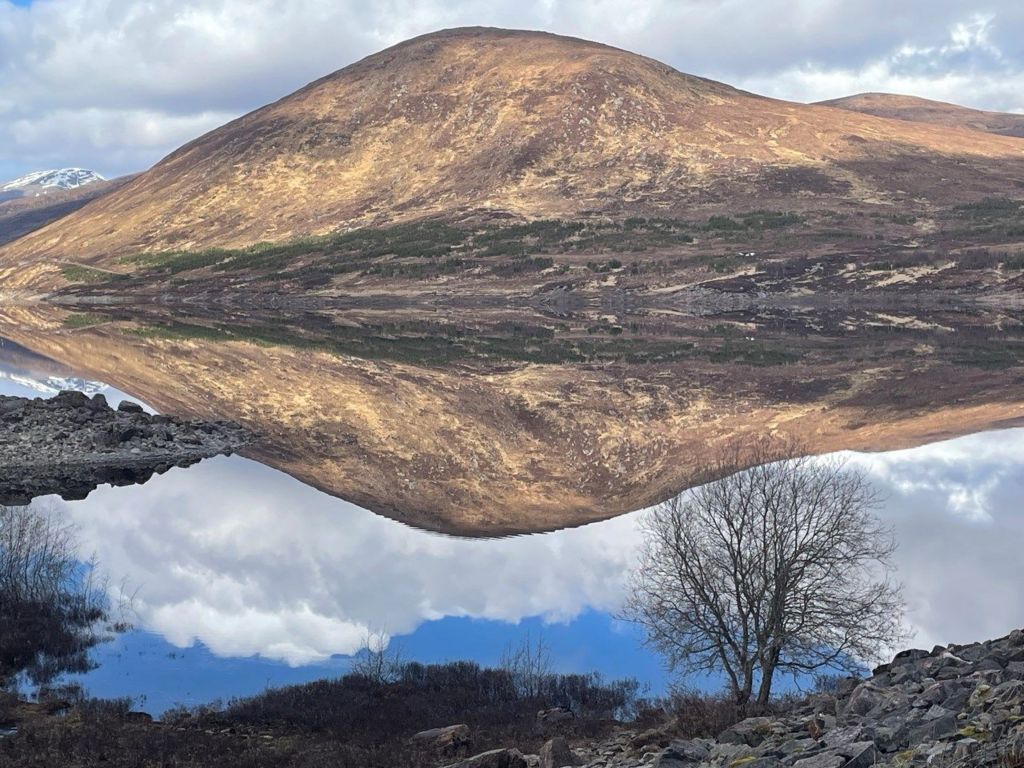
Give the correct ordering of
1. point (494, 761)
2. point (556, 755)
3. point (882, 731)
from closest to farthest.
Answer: point (882, 731)
point (494, 761)
point (556, 755)

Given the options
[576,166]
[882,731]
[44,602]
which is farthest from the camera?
[576,166]

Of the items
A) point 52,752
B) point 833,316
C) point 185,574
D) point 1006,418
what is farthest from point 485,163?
point 52,752

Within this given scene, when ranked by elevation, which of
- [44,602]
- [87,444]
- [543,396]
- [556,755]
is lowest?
[556,755]

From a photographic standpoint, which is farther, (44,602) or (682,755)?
(44,602)

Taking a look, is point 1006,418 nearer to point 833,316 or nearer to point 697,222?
point 833,316

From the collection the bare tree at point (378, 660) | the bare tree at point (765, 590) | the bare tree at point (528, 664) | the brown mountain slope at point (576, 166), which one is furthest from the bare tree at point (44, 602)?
the brown mountain slope at point (576, 166)

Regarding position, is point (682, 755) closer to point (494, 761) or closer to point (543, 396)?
point (494, 761)

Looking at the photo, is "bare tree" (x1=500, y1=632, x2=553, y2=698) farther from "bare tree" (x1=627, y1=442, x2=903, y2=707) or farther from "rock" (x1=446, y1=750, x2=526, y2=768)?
"rock" (x1=446, y1=750, x2=526, y2=768)

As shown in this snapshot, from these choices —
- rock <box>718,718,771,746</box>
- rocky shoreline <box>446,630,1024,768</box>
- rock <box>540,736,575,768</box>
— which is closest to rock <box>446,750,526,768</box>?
rocky shoreline <box>446,630,1024,768</box>

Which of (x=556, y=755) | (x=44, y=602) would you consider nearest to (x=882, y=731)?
(x=556, y=755)
